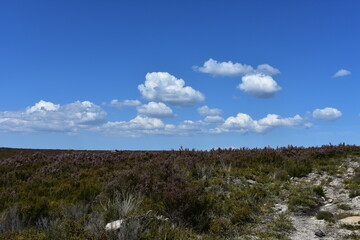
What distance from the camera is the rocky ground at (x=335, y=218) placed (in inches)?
299

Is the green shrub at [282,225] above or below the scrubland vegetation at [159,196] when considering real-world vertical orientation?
below

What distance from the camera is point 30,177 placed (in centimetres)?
1317

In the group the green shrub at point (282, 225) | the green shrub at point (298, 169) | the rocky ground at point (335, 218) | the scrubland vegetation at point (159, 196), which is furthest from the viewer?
the green shrub at point (298, 169)

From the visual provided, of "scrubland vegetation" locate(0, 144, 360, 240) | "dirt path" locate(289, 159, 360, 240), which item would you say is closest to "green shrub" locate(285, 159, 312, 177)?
"scrubland vegetation" locate(0, 144, 360, 240)

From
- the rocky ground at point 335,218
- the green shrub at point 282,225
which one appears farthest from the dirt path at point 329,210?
the green shrub at point 282,225

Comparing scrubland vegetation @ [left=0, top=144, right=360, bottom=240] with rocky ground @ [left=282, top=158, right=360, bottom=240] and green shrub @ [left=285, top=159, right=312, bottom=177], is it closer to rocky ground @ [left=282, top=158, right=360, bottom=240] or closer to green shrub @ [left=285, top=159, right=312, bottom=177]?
green shrub @ [left=285, top=159, right=312, bottom=177]

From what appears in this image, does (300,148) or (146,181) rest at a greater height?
(300,148)

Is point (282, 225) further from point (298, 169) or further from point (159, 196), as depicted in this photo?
point (298, 169)

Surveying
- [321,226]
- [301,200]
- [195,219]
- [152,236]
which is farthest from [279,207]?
[152,236]

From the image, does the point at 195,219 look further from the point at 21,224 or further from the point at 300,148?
the point at 300,148

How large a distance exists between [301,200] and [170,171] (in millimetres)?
4607

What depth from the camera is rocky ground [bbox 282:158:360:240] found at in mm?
7586

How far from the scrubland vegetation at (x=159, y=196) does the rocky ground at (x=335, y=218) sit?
22cm

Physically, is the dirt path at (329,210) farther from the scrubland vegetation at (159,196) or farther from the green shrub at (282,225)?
the scrubland vegetation at (159,196)
